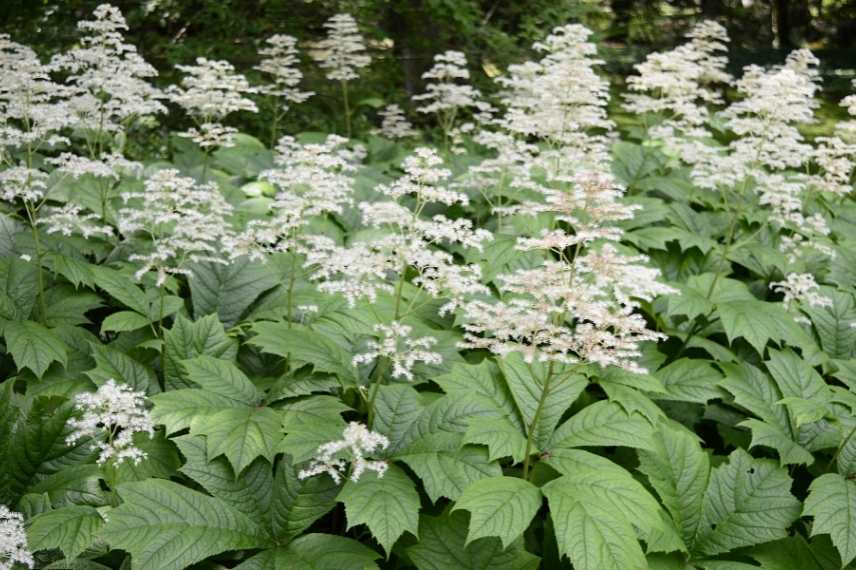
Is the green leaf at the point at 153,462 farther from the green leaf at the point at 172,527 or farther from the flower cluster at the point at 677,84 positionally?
the flower cluster at the point at 677,84

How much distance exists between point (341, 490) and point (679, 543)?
4.32 ft

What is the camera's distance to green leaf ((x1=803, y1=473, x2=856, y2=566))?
9.57 feet

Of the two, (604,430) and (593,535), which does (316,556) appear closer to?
(593,535)

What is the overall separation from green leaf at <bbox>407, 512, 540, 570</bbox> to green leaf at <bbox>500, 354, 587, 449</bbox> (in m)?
0.52

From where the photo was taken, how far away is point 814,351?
422cm

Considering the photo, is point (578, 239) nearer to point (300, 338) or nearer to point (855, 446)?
point (300, 338)

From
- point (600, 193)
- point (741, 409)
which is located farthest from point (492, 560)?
point (741, 409)

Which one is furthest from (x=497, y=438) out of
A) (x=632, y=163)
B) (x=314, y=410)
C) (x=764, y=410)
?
(x=632, y=163)

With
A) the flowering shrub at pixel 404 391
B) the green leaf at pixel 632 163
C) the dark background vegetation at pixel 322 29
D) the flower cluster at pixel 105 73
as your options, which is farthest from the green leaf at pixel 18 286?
the green leaf at pixel 632 163

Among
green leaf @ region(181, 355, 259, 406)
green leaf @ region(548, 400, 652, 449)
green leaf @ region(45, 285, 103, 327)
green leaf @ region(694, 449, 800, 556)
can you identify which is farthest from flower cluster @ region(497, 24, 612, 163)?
green leaf @ region(45, 285, 103, 327)

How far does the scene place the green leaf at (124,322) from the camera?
3742 mm

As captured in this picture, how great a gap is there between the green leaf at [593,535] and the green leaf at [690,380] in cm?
121

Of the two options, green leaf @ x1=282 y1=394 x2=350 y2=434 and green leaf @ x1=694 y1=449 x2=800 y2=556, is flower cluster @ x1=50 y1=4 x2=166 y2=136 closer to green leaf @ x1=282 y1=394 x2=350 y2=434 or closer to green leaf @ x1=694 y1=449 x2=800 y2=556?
green leaf @ x1=282 y1=394 x2=350 y2=434

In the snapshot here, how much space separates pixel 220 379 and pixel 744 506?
2.30m
